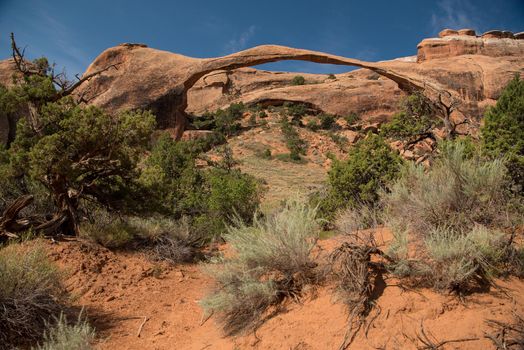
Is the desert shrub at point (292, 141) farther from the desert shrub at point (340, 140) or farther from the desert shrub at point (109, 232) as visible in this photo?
the desert shrub at point (109, 232)

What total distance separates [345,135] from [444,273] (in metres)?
24.1

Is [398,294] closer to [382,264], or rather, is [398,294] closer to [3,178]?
[382,264]

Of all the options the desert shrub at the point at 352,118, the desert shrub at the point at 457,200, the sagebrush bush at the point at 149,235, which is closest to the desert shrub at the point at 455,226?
the desert shrub at the point at 457,200

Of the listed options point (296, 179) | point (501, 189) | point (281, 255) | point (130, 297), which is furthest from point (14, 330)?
point (296, 179)

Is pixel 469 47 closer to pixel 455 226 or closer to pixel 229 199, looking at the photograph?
pixel 229 199

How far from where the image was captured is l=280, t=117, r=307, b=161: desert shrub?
2250 cm

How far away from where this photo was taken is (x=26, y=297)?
11.3 feet

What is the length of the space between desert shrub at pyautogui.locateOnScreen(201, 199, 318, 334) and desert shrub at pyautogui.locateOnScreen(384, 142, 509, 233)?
1.12 meters

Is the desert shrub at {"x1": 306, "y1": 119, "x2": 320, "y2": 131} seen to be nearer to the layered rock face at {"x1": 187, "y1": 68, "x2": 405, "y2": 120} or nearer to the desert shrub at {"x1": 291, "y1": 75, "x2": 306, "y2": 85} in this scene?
the layered rock face at {"x1": 187, "y1": 68, "x2": 405, "y2": 120}

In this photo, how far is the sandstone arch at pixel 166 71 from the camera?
1600 cm

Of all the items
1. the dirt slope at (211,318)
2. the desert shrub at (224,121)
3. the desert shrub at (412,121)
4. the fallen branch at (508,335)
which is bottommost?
the dirt slope at (211,318)

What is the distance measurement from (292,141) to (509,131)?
1656 centimetres

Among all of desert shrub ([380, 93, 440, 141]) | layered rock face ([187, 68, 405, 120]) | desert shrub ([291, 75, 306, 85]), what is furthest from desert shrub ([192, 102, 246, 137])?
desert shrub ([380, 93, 440, 141])

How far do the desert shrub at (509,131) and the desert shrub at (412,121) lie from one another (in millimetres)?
1494
